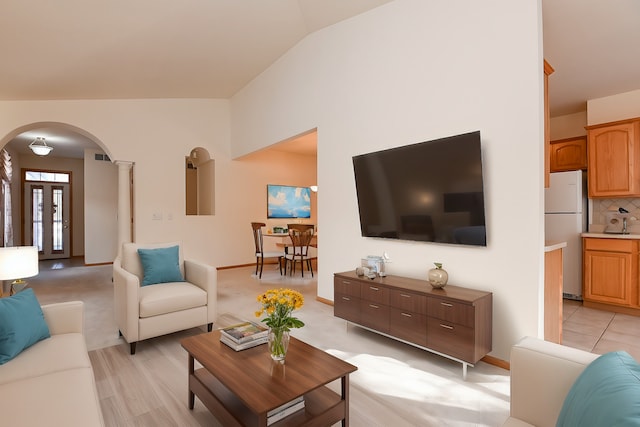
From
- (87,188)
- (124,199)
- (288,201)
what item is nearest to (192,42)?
(124,199)

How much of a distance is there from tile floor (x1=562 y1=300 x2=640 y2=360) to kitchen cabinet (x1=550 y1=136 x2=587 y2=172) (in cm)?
206

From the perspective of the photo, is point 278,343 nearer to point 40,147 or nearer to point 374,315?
point 374,315

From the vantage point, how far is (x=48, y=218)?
8820 millimetres

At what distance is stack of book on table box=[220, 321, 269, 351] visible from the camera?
76.2 inches

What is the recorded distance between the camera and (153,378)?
239cm

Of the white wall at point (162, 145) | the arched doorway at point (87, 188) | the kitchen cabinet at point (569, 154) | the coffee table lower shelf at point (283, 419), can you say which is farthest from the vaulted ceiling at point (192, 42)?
the coffee table lower shelf at point (283, 419)

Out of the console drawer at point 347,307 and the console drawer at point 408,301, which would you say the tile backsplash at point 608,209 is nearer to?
the console drawer at point 408,301

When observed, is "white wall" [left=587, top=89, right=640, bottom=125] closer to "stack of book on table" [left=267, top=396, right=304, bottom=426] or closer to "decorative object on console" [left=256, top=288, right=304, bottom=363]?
"decorative object on console" [left=256, top=288, right=304, bottom=363]

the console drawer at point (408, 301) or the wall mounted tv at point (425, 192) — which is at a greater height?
the wall mounted tv at point (425, 192)

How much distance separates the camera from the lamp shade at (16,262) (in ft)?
7.21

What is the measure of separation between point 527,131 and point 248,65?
445 centimetres

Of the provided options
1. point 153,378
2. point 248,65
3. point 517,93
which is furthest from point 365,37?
point 153,378

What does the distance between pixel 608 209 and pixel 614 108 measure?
1.38 m

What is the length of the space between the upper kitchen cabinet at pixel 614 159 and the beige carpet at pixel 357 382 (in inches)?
132
